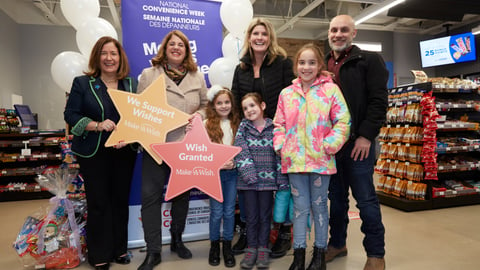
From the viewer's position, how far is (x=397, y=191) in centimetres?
408

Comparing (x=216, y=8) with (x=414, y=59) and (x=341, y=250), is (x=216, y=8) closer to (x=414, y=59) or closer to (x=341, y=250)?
(x=341, y=250)

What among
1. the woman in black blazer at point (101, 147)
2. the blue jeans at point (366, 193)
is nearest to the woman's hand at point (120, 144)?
the woman in black blazer at point (101, 147)

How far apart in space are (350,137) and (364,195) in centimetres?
41

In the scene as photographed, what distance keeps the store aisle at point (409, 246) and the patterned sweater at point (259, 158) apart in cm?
65

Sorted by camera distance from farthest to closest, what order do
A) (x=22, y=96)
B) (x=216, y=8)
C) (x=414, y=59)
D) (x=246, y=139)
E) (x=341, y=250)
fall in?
(x=414, y=59) < (x=22, y=96) < (x=216, y=8) < (x=341, y=250) < (x=246, y=139)

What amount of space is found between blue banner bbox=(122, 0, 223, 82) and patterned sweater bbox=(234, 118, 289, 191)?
3.40ft

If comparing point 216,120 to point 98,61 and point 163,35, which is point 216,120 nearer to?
point 98,61

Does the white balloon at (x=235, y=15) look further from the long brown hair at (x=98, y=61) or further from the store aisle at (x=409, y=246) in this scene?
the store aisle at (x=409, y=246)

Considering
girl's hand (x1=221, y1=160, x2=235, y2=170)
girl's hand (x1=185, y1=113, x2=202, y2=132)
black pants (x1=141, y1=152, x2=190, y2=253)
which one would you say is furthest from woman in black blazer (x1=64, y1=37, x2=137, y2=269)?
girl's hand (x1=221, y1=160, x2=235, y2=170)

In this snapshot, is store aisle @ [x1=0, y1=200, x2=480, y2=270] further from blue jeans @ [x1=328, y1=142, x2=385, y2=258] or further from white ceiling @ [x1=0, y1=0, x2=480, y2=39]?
white ceiling @ [x1=0, y1=0, x2=480, y2=39]

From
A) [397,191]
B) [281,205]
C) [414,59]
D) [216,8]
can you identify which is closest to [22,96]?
[216,8]

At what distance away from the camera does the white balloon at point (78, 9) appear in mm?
2676

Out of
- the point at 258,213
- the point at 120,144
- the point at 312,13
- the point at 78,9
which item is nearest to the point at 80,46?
the point at 78,9

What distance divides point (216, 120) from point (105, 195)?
3.20ft
